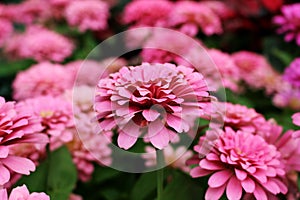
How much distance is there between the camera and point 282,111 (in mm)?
1061

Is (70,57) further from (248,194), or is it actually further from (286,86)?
(248,194)

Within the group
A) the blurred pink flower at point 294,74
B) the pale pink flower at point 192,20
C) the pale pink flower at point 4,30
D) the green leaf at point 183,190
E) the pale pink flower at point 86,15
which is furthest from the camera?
the pale pink flower at point 4,30

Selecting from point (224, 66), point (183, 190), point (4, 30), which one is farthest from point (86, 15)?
point (183, 190)

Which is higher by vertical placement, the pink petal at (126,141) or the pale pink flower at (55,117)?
the pale pink flower at (55,117)

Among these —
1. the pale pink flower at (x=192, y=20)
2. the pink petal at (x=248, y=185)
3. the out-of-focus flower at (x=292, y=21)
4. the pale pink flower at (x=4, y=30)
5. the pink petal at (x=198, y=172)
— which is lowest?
the pink petal at (x=248, y=185)

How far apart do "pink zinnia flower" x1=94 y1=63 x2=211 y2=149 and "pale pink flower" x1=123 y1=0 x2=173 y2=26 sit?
1.79 ft

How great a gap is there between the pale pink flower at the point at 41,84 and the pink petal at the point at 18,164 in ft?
1.23

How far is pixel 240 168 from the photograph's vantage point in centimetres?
57

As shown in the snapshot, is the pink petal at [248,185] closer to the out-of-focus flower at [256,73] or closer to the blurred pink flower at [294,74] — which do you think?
the blurred pink flower at [294,74]

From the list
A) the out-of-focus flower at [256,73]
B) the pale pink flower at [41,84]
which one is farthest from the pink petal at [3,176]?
the out-of-focus flower at [256,73]

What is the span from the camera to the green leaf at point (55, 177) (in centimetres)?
65

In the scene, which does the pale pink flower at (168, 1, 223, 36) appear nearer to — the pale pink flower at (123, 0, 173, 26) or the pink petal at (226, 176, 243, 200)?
the pale pink flower at (123, 0, 173, 26)

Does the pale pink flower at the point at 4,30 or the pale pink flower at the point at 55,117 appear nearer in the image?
the pale pink flower at the point at 55,117

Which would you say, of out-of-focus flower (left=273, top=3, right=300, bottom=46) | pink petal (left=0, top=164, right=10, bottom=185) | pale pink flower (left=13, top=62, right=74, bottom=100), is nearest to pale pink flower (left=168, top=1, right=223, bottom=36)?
out-of-focus flower (left=273, top=3, right=300, bottom=46)
